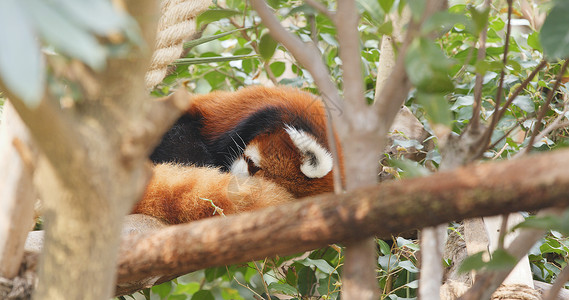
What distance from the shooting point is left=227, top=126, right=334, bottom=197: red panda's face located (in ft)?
5.20

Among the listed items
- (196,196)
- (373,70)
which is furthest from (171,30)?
(373,70)

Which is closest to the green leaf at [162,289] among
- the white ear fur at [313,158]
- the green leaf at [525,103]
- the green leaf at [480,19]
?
the white ear fur at [313,158]

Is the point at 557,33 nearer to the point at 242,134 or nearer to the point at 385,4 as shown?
the point at 385,4

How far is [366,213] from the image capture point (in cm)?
57

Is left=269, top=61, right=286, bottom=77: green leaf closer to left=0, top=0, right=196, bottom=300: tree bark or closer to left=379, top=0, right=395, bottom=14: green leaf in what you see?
left=379, top=0, right=395, bottom=14: green leaf

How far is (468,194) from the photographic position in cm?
51

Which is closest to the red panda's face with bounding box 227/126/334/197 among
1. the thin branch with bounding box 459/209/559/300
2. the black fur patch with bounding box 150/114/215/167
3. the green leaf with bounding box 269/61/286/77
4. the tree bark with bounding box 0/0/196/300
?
the black fur patch with bounding box 150/114/215/167

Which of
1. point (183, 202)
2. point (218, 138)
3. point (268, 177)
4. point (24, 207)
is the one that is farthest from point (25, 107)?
point (218, 138)

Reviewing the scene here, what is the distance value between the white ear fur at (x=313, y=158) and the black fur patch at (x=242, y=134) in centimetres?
14

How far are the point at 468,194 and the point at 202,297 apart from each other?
1.25 metres

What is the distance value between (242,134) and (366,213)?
128 centimetres

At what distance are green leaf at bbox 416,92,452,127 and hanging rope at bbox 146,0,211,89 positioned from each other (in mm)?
905

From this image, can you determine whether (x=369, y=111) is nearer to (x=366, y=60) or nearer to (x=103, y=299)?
(x=103, y=299)

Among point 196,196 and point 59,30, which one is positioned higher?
point 196,196
